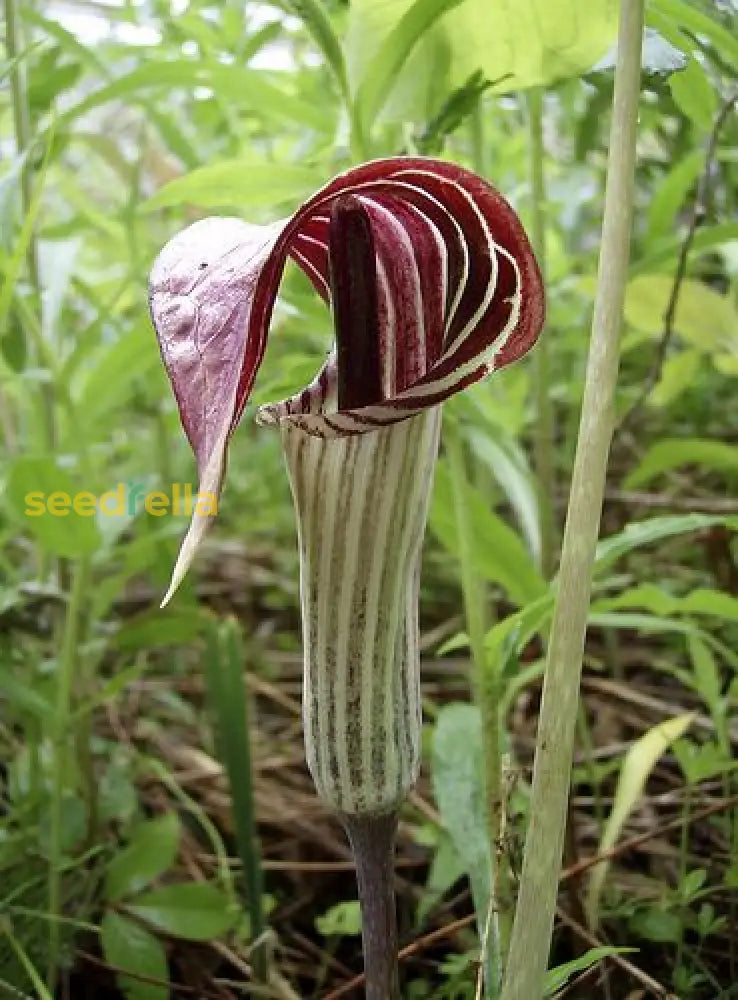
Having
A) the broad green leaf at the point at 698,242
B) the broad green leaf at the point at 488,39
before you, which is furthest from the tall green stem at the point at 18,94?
the broad green leaf at the point at 698,242

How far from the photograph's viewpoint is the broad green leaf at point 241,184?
2.18ft

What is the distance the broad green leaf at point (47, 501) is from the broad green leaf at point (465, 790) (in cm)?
29

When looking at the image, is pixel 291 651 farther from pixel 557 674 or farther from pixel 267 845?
pixel 557 674

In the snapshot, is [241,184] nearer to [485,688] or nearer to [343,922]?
[485,688]

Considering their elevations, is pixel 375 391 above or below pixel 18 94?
below

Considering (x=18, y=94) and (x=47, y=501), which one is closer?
(x=47, y=501)

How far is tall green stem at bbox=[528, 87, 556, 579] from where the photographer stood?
0.94 m

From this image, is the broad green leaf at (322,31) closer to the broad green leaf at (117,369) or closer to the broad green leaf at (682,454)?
the broad green leaf at (117,369)

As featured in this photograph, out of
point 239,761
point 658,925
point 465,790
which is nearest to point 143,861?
point 239,761

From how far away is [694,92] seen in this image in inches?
26.0

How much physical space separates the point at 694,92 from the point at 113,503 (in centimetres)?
59

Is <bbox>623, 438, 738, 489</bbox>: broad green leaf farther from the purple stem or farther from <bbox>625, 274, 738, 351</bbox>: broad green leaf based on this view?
the purple stem

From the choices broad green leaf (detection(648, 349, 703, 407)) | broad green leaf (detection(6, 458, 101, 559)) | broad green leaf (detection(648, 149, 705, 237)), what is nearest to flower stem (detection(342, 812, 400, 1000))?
broad green leaf (detection(6, 458, 101, 559))

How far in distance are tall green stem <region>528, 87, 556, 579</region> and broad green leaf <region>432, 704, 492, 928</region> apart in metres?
0.21
